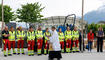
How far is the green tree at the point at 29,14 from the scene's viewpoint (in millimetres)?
43625

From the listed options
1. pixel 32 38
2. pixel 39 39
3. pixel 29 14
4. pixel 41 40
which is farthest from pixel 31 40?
pixel 29 14

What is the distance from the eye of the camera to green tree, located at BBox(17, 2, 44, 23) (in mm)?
43625

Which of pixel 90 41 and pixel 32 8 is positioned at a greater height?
pixel 32 8

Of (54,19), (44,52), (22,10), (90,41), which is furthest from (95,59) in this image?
(22,10)

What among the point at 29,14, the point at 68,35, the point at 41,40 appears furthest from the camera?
the point at 29,14

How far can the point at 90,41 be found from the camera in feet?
50.5

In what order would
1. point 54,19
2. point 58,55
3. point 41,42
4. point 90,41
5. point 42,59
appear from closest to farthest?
point 58,55
point 42,59
point 41,42
point 90,41
point 54,19

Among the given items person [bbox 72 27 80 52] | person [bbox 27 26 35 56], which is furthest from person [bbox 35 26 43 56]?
person [bbox 72 27 80 52]

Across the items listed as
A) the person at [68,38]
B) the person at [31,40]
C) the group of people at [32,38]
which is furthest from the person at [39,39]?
the person at [68,38]

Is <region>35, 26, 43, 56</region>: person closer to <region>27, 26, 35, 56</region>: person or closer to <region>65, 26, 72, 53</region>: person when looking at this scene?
<region>27, 26, 35, 56</region>: person

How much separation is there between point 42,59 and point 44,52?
6.68 ft

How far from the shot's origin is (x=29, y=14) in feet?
145

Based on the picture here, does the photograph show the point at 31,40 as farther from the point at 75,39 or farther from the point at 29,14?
the point at 29,14

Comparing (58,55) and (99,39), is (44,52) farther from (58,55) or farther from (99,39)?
(99,39)
